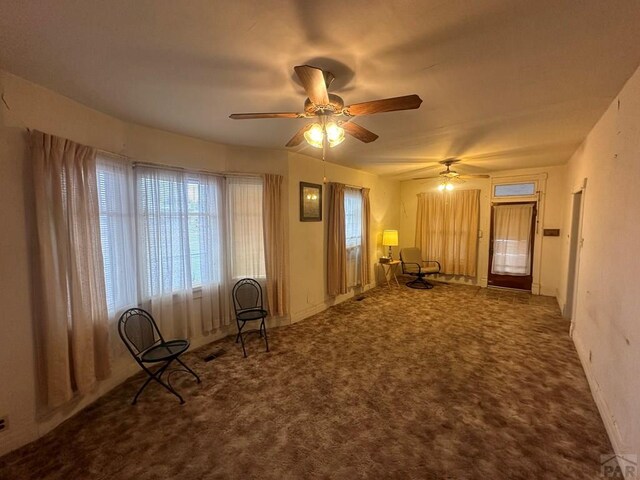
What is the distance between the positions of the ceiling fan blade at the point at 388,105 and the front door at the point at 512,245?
5.12 m

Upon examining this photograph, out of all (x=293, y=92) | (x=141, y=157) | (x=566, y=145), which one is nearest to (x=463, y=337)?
(x=566, y=145)

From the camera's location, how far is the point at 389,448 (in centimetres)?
183

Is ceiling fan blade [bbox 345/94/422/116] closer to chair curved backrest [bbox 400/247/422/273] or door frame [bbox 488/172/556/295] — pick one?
chair curved backrest [bbox 400/247/422/273]

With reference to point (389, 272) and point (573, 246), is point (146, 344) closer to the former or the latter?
point (389, 272)

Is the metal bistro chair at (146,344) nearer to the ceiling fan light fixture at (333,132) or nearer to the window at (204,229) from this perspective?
the window at (204,229)

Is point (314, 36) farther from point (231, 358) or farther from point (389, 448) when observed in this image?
point (231, 358)

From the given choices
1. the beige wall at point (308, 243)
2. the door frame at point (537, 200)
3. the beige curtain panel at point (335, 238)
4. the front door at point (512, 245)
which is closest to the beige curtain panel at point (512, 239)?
the front door at point (512, 245)

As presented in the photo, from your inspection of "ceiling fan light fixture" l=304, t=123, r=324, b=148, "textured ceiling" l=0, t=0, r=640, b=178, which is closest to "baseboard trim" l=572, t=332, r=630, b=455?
"textured ceiling" l=0, t=0, r=640, b=178

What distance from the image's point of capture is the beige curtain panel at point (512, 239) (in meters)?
5.48

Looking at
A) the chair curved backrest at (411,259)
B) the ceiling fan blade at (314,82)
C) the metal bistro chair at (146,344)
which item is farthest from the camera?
the chair curved backrest at (411,259)

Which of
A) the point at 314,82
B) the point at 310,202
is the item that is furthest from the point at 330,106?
the point at 310,202

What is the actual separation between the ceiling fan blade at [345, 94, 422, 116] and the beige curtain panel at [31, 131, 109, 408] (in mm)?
2165

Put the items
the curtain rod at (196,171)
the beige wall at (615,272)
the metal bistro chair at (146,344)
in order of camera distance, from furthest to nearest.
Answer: the curtain rod at (196,171) → the metal bistro chair at (146,344) → the beige wall at (615,272)

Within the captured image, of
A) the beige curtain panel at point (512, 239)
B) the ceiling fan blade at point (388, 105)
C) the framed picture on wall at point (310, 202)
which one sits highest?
the ceiling fan blade at point (388, 105)
